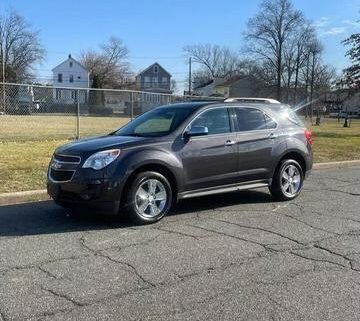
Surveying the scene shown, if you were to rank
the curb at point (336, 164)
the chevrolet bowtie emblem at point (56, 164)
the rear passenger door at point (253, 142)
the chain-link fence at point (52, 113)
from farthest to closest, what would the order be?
the chain-link fence at point (52, 113) < the curb at point (336, 164) < the rear passenger door at point (253, 142) < the chevrolet bowtie emblem at point (56, 164)

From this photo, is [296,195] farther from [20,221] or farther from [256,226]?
[20,221]

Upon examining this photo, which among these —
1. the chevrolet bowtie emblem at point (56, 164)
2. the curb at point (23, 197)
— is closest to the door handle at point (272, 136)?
the chevrolet bowtie emblem at point (56, 164)

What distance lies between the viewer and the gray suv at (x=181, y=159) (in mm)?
7266

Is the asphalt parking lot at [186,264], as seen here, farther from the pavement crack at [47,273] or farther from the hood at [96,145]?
the hood at [96,145]

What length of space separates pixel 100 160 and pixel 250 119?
289 cm

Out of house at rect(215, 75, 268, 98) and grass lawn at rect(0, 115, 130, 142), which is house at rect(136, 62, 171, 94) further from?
grass lawn at rect(0, 115, 130, 142)

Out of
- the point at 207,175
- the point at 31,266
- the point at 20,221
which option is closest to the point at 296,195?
the point at 207,175

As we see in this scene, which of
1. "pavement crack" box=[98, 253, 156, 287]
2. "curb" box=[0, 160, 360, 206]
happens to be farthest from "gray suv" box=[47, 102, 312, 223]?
"curb" box=[0, 160, 360, 206]

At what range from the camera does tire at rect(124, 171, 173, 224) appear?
7.34 metres

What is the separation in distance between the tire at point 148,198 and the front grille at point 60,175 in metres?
0.81

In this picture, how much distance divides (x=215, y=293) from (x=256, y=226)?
2.72 metres

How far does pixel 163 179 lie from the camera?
7613 millimetres

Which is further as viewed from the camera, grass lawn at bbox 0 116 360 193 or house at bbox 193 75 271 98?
house at bbox 193 75 271 98

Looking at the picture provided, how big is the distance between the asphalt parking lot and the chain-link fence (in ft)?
35.6
